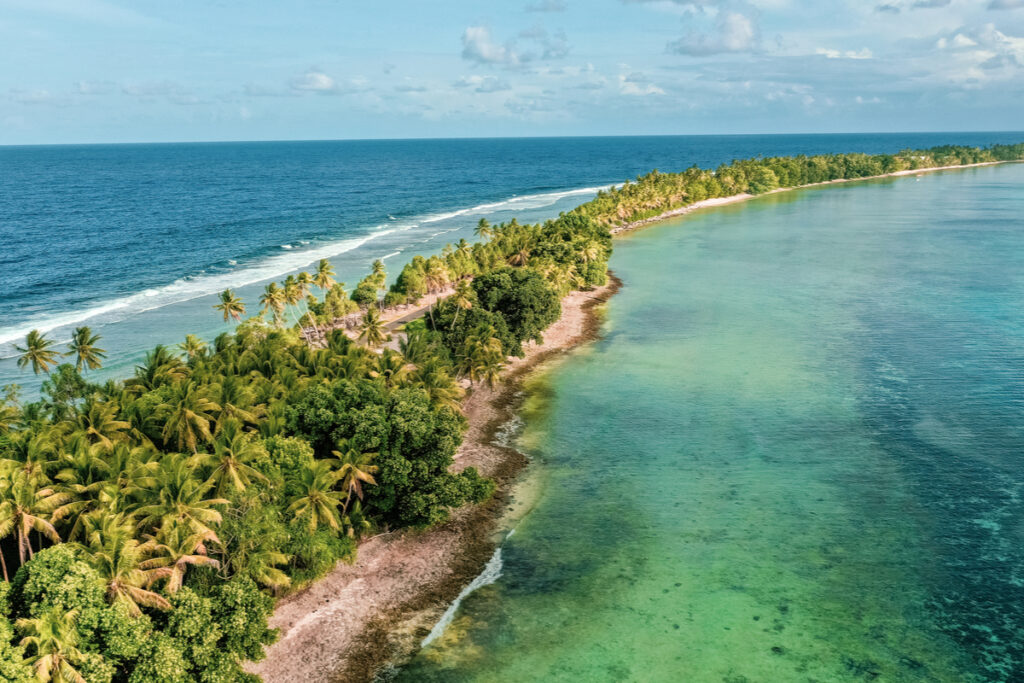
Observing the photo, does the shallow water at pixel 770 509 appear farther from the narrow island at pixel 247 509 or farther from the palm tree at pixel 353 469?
the palm tree at pixel 353 469

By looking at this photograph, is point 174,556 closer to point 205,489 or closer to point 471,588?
point 205,489

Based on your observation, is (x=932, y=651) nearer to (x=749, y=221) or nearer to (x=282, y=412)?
(x=282, y=412)

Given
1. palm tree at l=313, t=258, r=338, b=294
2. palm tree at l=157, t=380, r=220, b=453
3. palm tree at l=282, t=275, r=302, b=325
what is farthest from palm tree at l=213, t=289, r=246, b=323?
palm tree at l=157, t=380, r=220, b=453

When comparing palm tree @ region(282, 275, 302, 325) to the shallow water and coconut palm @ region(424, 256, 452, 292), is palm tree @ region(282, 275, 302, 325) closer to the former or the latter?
coconut palm @ region(424, 256, 452, 292)

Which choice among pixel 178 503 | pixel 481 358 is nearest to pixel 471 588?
pixel 178 503

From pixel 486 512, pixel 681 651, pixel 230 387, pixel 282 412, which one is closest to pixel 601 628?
pixel 681 651

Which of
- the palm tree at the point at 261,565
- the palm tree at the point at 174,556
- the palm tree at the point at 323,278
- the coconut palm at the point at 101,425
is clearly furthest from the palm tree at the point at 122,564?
the palm tree at the point at 323,278
